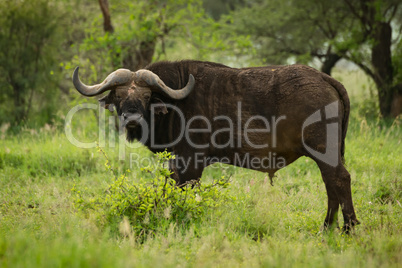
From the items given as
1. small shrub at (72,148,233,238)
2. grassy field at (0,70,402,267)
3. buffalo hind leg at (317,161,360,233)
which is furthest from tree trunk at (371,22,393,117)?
small shrub at (72,148,233,238)

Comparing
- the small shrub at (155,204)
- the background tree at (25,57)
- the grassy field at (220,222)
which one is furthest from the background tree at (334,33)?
the small shrub at (155,204)

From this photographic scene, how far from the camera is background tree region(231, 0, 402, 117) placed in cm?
1225

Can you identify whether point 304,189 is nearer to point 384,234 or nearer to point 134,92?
point 384,234

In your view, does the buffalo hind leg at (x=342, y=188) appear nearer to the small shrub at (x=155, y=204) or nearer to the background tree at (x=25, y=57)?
the small shrub at (x=155, y=204)

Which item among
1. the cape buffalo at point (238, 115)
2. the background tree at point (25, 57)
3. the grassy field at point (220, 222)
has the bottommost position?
the grassy field at point (220, 222)

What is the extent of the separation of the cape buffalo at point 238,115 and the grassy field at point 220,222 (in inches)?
23.7

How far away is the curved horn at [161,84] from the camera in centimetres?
549

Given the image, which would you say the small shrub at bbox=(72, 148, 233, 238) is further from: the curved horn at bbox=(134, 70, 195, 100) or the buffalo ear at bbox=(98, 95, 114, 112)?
the buffalo ear at bbox=(98, 95, 114, 112)

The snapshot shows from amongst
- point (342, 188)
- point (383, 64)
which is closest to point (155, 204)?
point (342, 188)

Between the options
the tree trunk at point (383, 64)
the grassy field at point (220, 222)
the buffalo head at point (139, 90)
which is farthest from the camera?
the tree trunk at point (383, 64)

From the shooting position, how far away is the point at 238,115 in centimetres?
542

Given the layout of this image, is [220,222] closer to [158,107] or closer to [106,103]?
[158,107]

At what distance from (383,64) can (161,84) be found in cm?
903

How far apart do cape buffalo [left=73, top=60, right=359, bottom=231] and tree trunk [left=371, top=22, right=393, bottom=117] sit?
7999mm
